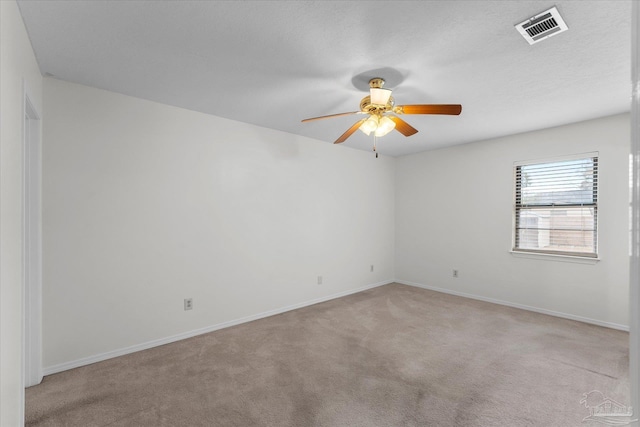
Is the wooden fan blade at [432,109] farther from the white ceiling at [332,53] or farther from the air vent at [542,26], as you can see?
the air vent at [542,26]

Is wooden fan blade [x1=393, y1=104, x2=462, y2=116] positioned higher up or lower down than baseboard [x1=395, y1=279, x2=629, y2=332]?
higher up

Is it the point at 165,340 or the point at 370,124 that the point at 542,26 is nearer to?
the point at 370,124

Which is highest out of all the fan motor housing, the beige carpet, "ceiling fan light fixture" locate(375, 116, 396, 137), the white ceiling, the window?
the white ceiling

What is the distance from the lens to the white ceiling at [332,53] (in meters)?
1.84

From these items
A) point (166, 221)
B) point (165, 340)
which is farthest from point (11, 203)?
point (165, 340)

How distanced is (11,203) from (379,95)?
2498 millimetres

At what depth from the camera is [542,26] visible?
6.34ft

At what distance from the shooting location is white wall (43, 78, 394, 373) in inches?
106

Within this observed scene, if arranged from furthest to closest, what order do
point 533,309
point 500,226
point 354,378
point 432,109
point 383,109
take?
1. point 500,226
2. point 533,309
3. point 383,109
4. point 354,378
5. point 432,109

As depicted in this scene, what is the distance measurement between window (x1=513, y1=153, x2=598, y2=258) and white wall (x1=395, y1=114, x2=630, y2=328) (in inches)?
4.7

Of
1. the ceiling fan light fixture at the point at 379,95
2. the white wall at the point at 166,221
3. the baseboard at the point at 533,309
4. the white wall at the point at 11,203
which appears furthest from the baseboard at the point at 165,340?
the ceiling fan light fixture at the point at 379,95

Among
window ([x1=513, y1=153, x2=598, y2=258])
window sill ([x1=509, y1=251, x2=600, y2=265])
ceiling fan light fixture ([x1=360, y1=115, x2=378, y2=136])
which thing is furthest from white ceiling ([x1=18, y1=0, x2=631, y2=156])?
window sill ([x1=509, y1=251, x2=600, y2=265])

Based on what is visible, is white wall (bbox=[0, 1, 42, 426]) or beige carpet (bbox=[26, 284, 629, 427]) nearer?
white wall (bbox=[0, 1, 42, 426])

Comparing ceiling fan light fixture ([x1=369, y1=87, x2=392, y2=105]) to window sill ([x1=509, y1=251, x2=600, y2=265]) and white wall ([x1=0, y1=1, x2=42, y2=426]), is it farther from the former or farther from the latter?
window sill ([x1=509, y1=251, x2=600, y2=265])
